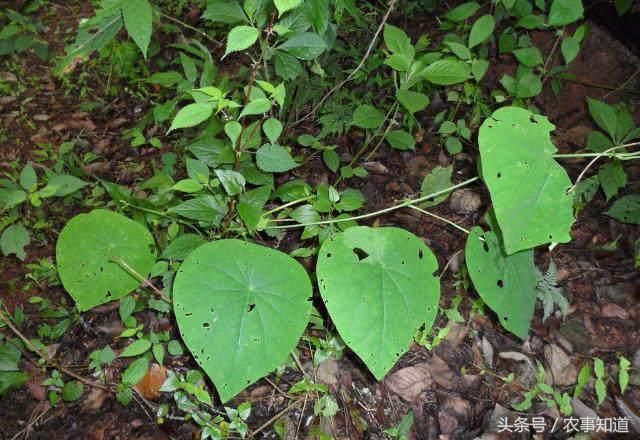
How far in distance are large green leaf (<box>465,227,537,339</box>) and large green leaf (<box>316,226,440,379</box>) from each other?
20cm

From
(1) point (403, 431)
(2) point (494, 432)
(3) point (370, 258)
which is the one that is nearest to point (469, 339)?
(2) point (494, 432)

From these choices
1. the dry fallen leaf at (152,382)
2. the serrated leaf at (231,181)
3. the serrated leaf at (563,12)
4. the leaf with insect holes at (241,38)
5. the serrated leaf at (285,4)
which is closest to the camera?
the serrated leaf at (285,4)

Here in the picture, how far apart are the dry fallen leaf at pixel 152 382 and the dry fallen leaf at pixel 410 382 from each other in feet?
3.15

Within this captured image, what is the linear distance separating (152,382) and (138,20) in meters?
1.43

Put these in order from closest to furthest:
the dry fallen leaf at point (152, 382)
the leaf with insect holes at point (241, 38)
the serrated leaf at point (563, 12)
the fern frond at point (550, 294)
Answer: the leaf with insect holes at point (241, 38) < the dry fallen leaf at point (152, 382) < the fern frond at point (550, 294) < the serrated leaf at point (563, 12)

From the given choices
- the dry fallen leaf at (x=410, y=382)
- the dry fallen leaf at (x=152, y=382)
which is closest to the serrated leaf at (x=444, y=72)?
the dry fallen leaf at (x=410, y=382)

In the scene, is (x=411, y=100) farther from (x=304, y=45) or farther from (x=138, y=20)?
(x=138, y=20)

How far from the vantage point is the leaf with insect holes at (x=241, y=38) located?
47.5 inches

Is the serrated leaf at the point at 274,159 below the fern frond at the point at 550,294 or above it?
above

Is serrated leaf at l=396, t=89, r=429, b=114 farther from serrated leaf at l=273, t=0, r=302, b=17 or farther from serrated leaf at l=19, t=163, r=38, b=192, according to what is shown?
serrated leaf at l=19, t=163, r=38, b=192

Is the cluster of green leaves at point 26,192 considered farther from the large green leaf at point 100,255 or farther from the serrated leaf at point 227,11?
the serrated leaf at point 227,11

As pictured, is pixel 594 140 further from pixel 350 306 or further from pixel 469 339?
pixel 350 306

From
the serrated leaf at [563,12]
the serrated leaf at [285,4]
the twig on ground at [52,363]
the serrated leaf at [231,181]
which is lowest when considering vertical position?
the twig on ground at [52,363]

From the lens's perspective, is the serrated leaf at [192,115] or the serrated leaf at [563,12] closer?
the serrated leaf at [192,115]
